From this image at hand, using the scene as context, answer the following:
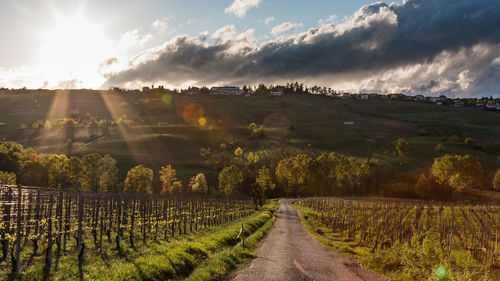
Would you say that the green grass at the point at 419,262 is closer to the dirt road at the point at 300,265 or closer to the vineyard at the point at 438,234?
the vineyard at the point at 438,234

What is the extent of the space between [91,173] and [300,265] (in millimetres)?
101289

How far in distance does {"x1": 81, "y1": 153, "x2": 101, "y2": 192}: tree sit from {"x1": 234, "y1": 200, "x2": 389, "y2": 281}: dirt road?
91.3 metres

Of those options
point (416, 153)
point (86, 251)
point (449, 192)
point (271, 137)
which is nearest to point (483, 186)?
point (449, 192)

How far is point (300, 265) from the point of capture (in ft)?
77.1

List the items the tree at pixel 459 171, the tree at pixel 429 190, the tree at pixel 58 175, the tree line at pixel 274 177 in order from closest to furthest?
the tree line at pixel 274 177
the tree at pixel 58 175
the tree at pixel 459 171
the tree at pixel 429 190

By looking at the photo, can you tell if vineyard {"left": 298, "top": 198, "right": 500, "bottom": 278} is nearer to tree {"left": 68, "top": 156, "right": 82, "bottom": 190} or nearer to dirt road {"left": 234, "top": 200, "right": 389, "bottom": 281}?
dirt road {"left": 234, "top": 200, "right": 389, "bottom": 281}

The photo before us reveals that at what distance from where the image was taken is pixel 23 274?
17.0 metres

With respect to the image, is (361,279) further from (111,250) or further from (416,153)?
(416,153)

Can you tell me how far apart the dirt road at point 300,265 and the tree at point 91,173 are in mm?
91256

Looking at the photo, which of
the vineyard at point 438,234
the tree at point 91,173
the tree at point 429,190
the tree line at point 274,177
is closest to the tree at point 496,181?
the tree line at point 274,177

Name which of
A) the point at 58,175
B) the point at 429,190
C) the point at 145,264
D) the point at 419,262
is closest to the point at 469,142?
the point at 429,190

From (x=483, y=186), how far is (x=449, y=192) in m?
13.3

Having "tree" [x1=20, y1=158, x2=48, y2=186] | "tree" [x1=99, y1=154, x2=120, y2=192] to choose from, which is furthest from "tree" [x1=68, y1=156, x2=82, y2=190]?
"tree" [x1=20, y1=158, x2=48, y2=186]

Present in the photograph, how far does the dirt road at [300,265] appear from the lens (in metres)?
20.5
